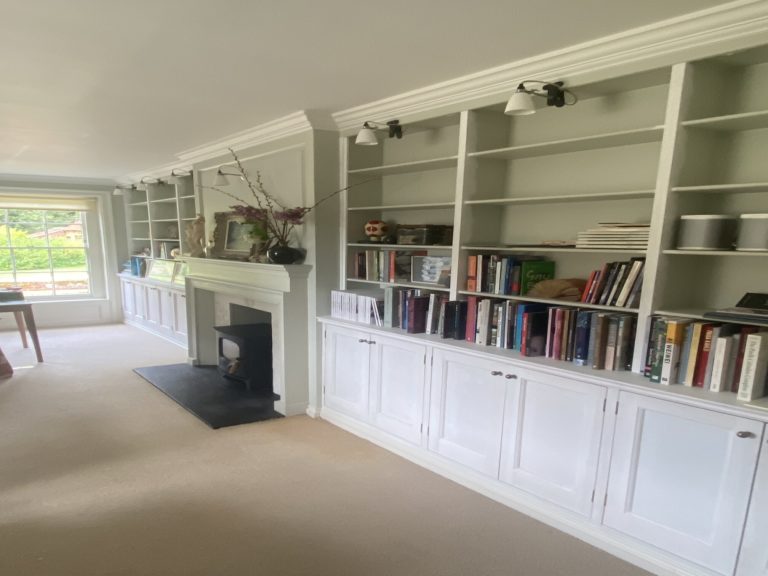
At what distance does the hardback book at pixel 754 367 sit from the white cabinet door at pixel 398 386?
156 centimetres

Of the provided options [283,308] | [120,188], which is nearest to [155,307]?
[120,188]

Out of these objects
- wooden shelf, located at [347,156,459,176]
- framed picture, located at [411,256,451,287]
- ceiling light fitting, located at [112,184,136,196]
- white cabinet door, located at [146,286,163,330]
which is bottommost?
white cabinet door, located at [146,286,163,330]

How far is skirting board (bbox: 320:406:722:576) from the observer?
198cm

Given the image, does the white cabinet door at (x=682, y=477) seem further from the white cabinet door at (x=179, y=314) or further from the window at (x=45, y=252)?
the window at (x=45, y=252)

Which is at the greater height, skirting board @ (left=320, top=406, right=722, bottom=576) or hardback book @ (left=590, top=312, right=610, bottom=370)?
hardback book @ (left=590, top=312, right=610, bottom=370)

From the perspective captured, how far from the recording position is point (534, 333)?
2.42 meters

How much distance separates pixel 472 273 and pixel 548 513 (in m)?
1.36

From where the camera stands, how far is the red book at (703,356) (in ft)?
6.25

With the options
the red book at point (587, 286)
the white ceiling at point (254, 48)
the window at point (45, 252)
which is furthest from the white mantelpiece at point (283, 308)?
the window at point (45, 252)

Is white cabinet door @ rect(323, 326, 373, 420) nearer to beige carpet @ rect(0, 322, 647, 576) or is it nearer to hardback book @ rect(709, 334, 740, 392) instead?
beige carpet @ rect(0, 322, 647, 576)

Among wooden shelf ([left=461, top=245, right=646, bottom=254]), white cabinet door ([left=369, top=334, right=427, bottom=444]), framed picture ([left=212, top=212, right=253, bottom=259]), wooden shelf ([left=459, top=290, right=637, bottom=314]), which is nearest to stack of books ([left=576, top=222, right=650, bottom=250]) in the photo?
wooden shelf ([left=461, top=245, right=646, bottom=254])

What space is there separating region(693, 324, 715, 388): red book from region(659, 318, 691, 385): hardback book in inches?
2.8

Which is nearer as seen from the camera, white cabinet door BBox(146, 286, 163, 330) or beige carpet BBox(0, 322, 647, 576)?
beige carpet BBox(0, 322, 647, 576)

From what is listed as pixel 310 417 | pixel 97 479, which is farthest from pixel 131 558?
pixel 310 417
